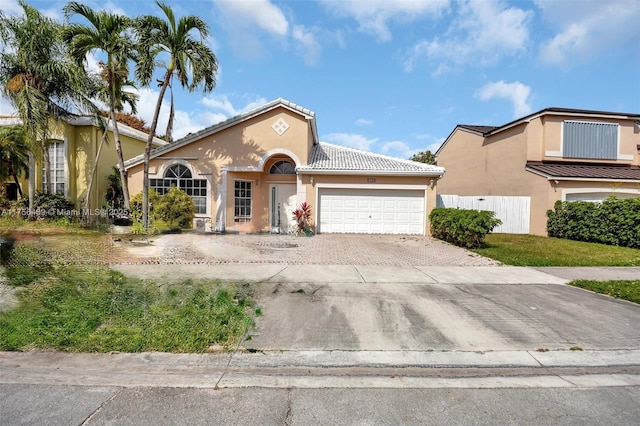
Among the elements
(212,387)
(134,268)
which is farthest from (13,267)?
(212,387)

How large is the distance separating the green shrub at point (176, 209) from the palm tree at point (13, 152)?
5955 mm

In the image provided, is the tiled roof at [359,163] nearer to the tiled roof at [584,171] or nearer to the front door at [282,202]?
the front door at [282,202]

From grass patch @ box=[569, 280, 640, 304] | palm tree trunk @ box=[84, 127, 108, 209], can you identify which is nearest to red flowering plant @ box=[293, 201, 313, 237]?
grass patch @ box=[569, 280, 640, 304]

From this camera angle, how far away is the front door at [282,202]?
16.0 m

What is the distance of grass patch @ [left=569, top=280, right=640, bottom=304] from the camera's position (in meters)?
6.35

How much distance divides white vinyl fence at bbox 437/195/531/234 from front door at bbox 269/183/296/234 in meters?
7.79

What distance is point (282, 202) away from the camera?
16.1 m

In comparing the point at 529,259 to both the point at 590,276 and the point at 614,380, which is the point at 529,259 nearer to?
the point at 590,276

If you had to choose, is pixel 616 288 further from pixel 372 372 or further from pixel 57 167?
pixel 57 167

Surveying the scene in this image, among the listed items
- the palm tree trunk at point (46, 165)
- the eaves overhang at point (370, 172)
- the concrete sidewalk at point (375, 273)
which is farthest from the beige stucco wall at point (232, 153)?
the concrete sidewalk at point (375, 273)

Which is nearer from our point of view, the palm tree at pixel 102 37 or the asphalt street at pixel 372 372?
the asphalt street at pixel 372 372

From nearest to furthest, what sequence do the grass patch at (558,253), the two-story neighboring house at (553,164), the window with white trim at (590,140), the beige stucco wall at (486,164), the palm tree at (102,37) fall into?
the grass patch at (558,253)
the palm tree at (102,37)
the two-story neighboring house at (553,164)
the window with white trim at (590,140)
the beige stucco wall at (486,164)

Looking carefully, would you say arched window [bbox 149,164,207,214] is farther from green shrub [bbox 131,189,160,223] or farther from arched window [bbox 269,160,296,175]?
arched window [bbox 269,160,296,175]

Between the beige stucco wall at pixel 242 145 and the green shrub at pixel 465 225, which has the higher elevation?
the beige stucco wall at pixel 242 145
